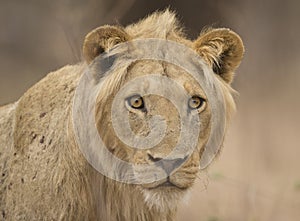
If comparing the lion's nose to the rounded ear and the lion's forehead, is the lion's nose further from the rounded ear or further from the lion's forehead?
the rounded ear

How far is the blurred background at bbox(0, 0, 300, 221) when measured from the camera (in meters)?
8.05

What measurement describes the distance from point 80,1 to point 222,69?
5320 millimetres

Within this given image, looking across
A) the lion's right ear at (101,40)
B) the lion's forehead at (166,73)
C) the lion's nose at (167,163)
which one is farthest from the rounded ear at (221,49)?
the lion's nose at (167,163)

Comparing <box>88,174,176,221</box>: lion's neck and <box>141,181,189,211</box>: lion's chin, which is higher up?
<box>88,174,176,221</box>: lion's neck

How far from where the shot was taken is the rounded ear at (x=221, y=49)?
4070 millimetres

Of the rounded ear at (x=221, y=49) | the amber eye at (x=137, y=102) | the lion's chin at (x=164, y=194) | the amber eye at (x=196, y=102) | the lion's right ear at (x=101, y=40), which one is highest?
the lion's right ear at (x=101, y=40)

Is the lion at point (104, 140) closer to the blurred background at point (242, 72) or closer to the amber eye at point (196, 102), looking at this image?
the amber eye at point (196, 102)

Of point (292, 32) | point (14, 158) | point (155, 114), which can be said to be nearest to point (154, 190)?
point (155, 114)

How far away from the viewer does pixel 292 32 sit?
31.7 feet

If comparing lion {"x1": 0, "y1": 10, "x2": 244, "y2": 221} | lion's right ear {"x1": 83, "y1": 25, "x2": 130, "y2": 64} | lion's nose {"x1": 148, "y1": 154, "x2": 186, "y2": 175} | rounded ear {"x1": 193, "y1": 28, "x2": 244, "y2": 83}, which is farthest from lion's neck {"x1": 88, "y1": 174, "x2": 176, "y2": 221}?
rounded ear {"x1": 193, "y1": 28, "x2": 244, "y2": 83}

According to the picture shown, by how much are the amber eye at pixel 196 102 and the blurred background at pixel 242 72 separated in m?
3.64

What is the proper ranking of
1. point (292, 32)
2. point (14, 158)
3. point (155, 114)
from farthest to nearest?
1. point (292, 32)
2. point (14, 158)
3. point (155, 114)

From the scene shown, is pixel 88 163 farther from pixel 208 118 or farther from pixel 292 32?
pixel 292 32

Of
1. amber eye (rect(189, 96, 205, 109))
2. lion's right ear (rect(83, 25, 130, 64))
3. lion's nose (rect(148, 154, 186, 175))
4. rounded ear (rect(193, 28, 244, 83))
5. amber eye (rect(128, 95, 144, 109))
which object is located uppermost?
lion's right ear (rect(83, 25, 130, 64))
